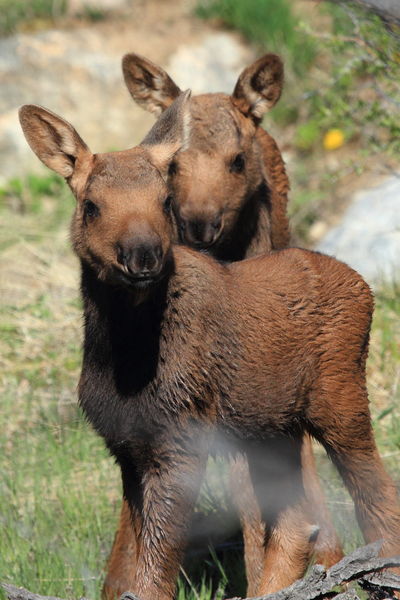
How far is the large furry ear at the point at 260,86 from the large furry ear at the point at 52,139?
181 centimetres

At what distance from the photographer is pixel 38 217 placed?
11047 mm

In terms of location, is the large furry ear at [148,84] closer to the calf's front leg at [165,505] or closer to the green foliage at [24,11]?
the calf's front leg at [165,505]

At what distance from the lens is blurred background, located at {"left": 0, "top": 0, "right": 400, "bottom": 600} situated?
249 inches

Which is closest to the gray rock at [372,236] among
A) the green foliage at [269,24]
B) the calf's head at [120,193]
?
the green foliage at [269,24]

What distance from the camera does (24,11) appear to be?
13.1m

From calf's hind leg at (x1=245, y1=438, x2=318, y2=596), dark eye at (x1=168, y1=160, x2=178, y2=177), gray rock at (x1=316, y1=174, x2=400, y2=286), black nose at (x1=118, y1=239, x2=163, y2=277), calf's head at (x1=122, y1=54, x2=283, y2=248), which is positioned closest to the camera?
black nose at (x1=118, y1=239, x2=163, y2=277)

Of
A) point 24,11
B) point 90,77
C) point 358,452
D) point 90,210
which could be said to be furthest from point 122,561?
point 24,11

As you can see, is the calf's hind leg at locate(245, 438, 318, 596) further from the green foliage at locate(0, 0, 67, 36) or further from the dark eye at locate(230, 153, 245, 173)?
the green foliage at locate(0, 0, 67, 36)

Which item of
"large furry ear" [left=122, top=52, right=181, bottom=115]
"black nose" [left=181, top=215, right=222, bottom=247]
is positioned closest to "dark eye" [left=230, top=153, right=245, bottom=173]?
"black nose" [left=181, top=215, right=222, bottom=247]

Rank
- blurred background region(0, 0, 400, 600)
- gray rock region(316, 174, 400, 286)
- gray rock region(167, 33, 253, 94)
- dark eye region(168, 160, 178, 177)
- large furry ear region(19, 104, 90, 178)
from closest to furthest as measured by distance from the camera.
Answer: large furry ear region(19, 104, 90, 178) < dark eye region(168, 160, 178, 177) < blurred background region(0, 0, 400, 600) < gray rock region(316, 174, 400, 286) < gray rock region(167, 33, 253, 94)

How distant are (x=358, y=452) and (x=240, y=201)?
182 centimetres

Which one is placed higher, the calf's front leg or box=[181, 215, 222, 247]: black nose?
box=[181, 215, 222, 247]: black nose

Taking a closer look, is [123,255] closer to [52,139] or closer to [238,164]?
[52,139]

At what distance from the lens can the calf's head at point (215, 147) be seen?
5.95m
